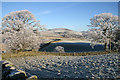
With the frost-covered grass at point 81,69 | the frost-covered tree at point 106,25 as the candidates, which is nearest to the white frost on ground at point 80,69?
the frost-covered grass at point 81,69

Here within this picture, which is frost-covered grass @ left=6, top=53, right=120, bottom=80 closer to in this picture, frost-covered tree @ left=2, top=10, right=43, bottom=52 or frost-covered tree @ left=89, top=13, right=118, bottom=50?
frost-covered tree @ left=2, top=10, right=43, bottom=52

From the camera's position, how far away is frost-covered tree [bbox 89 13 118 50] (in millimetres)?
12391

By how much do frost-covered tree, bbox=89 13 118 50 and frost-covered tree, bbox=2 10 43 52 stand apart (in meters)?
7.33

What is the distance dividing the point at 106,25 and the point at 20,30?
9.56 m

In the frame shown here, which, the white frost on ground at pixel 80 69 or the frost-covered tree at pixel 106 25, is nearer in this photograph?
the white frost on ground at pixel 80 69

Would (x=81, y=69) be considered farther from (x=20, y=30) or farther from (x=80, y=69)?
(x=20, y=30)

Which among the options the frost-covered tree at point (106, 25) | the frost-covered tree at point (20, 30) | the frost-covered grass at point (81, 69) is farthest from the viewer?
the frost-covered tree at point (106, 25)

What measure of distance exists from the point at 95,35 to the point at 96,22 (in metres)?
1.58

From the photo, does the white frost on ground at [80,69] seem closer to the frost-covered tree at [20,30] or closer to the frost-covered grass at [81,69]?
the frost-covered grass at [81,69]

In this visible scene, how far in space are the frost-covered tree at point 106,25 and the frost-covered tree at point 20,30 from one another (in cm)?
733

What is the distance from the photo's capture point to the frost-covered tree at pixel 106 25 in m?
12.4

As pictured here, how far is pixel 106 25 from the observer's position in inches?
489

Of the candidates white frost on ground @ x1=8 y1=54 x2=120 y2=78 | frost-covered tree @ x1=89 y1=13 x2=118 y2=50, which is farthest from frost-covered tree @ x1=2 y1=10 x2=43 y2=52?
frost-covered tree @ x1=89 y1=13 x2=118 y2=50

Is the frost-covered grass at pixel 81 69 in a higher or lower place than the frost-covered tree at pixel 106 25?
lower
